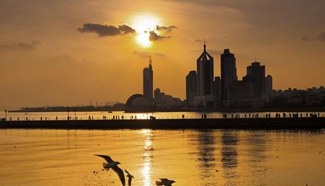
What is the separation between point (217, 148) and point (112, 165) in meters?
38.8

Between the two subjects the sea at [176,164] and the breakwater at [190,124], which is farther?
the breakwater at [190,124]

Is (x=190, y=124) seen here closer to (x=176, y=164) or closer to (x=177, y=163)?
(x=177, y=163)

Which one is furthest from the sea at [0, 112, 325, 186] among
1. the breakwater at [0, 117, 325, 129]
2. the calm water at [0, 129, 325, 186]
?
the breakwater at [0, 117, 325, 129]

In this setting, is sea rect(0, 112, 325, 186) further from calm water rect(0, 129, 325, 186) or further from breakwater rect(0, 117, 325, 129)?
breakwater rect(0, 117, 325, 129)

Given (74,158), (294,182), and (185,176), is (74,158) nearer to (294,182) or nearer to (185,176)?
(185,176)

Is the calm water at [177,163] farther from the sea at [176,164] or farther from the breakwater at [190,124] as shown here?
the breakwater at [190,124]

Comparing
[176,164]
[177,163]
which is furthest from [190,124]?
[176,164]

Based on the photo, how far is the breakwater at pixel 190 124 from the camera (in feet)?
308

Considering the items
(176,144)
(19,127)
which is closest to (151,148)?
(176,144)

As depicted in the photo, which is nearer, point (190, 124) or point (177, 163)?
point (177, 163)

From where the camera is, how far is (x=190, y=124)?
334 feet

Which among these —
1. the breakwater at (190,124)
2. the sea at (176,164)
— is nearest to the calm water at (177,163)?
the sea at (176,164)

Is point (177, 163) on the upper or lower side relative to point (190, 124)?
lower

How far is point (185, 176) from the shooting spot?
115 feet
